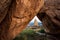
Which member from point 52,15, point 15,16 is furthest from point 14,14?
point 52,15

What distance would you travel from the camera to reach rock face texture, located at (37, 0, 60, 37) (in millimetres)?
9531

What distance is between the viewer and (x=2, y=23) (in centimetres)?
515

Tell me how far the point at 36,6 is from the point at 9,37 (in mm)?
1381

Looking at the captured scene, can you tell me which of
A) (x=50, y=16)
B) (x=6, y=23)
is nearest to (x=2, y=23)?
(x=6, y=23)

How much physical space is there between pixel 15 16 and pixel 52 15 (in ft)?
15.5

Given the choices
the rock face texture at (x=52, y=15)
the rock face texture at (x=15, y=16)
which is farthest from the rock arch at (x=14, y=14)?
the rock face texture at (x=52, y=15)

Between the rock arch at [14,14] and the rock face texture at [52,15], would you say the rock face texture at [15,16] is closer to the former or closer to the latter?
the rock arch at [14,14]

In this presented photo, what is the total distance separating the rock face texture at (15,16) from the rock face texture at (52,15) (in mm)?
4081

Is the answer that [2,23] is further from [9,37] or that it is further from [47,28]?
[47,28]

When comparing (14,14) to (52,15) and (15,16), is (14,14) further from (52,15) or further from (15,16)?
(52,15)

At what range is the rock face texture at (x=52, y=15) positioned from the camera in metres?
9.53

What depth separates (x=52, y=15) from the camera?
31.5ft

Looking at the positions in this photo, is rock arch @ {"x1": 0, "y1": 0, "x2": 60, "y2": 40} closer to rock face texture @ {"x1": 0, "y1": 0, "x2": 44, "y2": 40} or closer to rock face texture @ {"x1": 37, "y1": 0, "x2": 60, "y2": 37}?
rock face texture @ {"x1": 0, "y1": 0, "x2": 44, "y2": 40}

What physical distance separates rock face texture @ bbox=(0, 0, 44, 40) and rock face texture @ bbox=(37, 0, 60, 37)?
4.08 meters
